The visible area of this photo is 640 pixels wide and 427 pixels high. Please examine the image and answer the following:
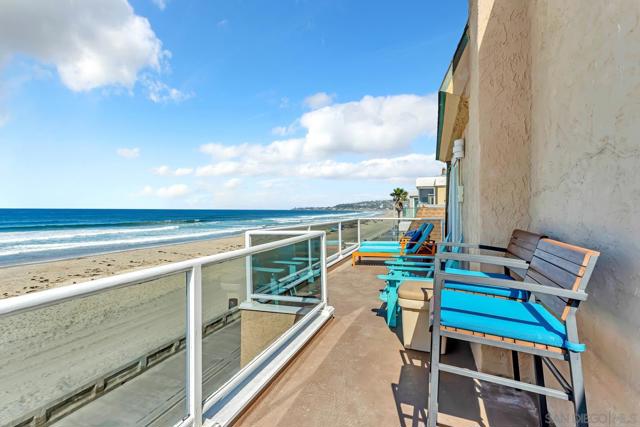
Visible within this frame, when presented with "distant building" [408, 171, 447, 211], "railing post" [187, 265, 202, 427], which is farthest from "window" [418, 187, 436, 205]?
"railing post" [187, 265, 202, 427]

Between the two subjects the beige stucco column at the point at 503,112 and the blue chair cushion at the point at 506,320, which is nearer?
the blue chair cushion at the point at 506,320

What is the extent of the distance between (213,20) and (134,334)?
10.6 m

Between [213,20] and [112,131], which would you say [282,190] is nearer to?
[112,131]

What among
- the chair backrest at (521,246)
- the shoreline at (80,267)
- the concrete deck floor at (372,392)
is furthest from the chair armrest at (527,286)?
the shoreline at (80,267)

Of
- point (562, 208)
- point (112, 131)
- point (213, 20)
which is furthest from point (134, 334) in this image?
point (112, 131)

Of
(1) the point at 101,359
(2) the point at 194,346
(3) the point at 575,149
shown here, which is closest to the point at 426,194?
(3) the point at 575,149

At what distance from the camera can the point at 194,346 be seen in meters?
1.59

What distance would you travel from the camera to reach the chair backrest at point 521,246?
1.75 meters

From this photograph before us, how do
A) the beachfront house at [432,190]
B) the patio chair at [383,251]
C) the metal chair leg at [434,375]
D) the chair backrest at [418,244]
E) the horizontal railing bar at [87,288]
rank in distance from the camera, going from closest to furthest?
the horizontal railing bar at [87,288] → the metal chair leg at [434,375] → the chair backrest at [418,244] → the patio chair at [383,251] → the beachfront house at [432,190]

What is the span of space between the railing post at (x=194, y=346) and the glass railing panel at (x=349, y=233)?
5.33 m

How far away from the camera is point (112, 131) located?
816 inches

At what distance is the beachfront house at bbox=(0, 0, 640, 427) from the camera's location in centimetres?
112

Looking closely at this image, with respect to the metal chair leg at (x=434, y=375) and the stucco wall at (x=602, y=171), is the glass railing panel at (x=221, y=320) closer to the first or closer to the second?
the metal chair leg at (x=434, y=375)

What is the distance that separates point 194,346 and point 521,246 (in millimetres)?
2062
